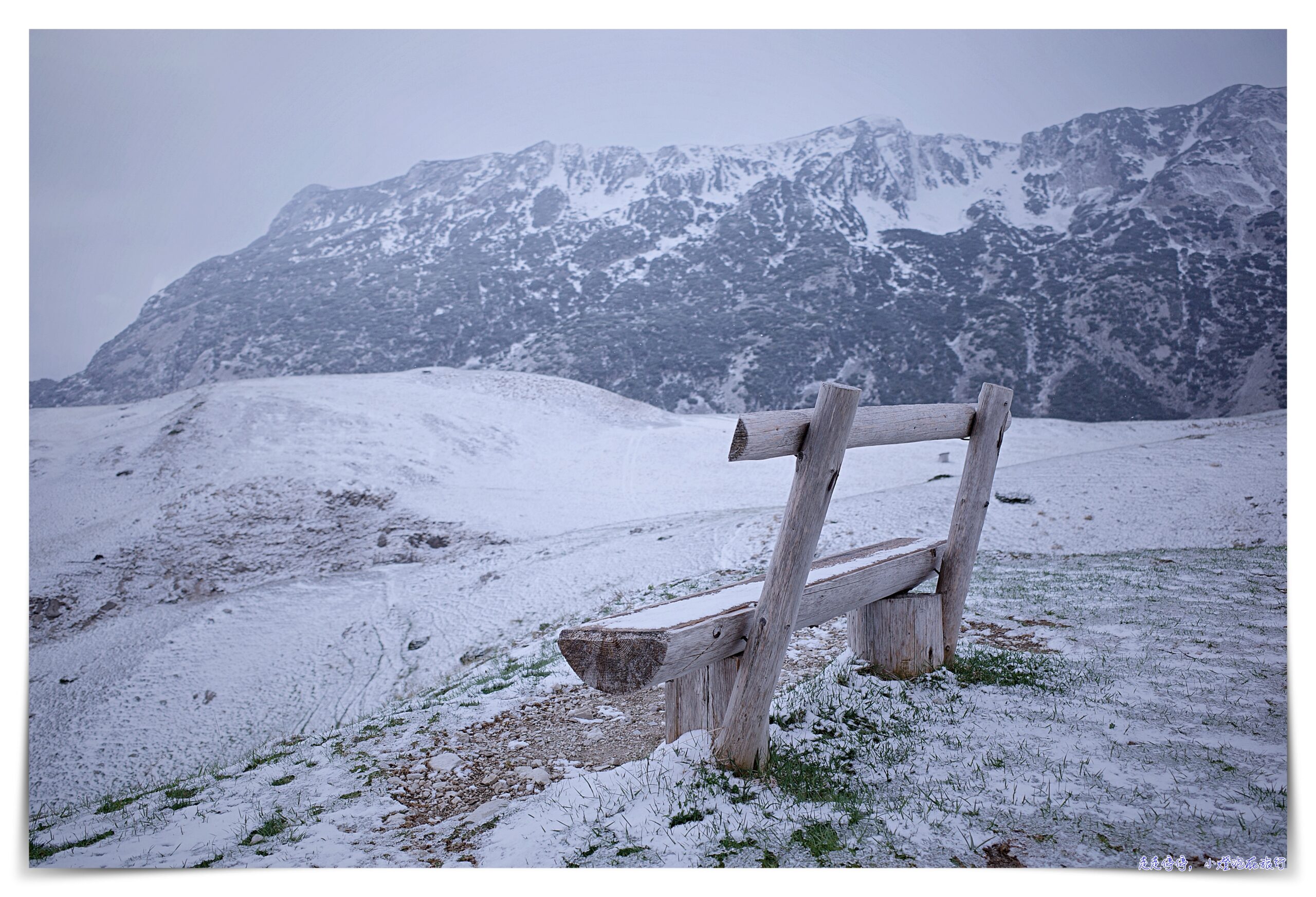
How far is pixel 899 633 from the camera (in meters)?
4.09

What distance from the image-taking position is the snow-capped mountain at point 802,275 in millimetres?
9242

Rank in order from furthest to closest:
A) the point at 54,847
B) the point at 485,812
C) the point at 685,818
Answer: the point at 54,847 < the point at 485,812 < the point at 685,818

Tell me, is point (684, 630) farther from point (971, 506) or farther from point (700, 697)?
point (971, 506)

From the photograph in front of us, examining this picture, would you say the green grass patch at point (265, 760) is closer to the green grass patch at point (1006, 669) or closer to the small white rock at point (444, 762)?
the small white rock at point (444, 762)

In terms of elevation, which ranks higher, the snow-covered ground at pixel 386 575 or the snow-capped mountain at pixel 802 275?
the snow-capped mountain at pixel 802 275

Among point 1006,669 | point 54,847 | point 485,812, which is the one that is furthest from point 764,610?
point 54,847

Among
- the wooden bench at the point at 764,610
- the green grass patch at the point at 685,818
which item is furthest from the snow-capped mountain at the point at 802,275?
the green grass patch at the point at 685,818

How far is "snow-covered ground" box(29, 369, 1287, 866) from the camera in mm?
3635

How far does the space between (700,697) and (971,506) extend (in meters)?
2.30

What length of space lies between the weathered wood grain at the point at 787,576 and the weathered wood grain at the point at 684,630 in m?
0.10

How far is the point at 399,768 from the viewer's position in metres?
3.74

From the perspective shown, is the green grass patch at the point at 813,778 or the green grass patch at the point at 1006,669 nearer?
the green grass patch at the point at 813,778

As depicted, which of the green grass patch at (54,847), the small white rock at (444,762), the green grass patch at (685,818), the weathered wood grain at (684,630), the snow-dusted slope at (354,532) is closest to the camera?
the weathered wood grain at (684,630)

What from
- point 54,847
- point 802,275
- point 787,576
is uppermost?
point 802,275
